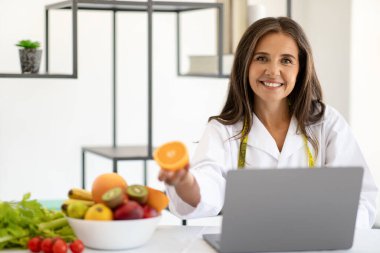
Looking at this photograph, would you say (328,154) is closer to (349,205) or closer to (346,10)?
(349,205)

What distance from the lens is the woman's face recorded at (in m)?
2.39

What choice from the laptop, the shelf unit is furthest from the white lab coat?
the shelf unit

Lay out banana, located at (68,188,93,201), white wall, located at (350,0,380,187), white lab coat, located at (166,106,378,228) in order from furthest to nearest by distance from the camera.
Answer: white wall, located at (350,0,380,187)
white lab coat, located at (166,106,378,228)
banana, located at (68,188,93,201)

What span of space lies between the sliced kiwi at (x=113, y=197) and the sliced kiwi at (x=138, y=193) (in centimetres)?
3

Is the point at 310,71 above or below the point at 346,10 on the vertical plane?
below

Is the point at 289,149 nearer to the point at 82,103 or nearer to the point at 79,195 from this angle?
the point at 79,195

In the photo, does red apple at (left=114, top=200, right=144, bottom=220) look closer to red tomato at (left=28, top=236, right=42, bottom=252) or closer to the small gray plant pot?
red tomato at (left=28, top=236, right=42, bottom=252)

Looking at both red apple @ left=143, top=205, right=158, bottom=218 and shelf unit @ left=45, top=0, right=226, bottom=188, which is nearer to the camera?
red apple @ left=143, top=205, right=158, bottom=218

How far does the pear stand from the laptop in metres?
0.33

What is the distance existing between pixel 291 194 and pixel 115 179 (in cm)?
42

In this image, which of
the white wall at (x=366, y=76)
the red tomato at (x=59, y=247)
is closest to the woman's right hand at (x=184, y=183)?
the red tomato at (x=59, y=247)

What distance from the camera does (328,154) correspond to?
→ 8.18ft

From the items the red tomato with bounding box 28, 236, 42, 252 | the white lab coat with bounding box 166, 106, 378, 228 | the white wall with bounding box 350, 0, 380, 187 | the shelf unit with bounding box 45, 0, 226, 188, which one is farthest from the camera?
the white wall with bounding box 350, 0, 380, 187

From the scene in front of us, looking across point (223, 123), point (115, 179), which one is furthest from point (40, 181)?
point (115, 179)
